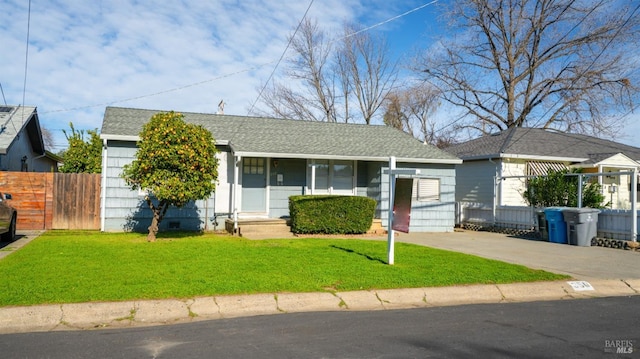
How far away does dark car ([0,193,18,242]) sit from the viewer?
480 inches

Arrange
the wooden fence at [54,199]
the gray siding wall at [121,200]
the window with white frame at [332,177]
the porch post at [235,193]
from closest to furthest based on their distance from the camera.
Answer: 1. the porch post at [235,193]
2. the gray siding wall at [121,200]
3. the wooden fence at [54,199]
4. the window with white frame at [332,177]

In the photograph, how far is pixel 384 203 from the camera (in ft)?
57.5

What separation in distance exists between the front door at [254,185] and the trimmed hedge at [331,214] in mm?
1635

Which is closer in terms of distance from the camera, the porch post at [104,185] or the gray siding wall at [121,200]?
the porch post at [104,185]

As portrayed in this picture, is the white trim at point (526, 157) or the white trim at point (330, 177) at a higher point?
the white trim at point (526, 157)

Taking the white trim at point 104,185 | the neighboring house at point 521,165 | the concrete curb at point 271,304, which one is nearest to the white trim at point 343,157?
the neighboring house at point 521,165

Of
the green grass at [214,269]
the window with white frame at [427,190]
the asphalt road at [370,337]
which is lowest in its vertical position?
the asphalt road at [370,337]

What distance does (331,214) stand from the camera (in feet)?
50.8

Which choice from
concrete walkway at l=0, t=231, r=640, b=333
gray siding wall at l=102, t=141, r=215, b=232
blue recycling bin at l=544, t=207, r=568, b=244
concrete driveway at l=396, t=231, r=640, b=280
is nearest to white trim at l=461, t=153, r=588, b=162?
concrete driveway at l=396, t=231, r=640, b=280

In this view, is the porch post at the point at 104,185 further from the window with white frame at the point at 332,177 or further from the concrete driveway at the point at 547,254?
the concrete driveway at the point at 547,254

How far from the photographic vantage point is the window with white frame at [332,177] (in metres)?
17.6

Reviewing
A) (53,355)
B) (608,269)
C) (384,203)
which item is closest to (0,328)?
(53,355)

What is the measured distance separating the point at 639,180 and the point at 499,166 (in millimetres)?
6275

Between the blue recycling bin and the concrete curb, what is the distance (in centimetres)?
607
